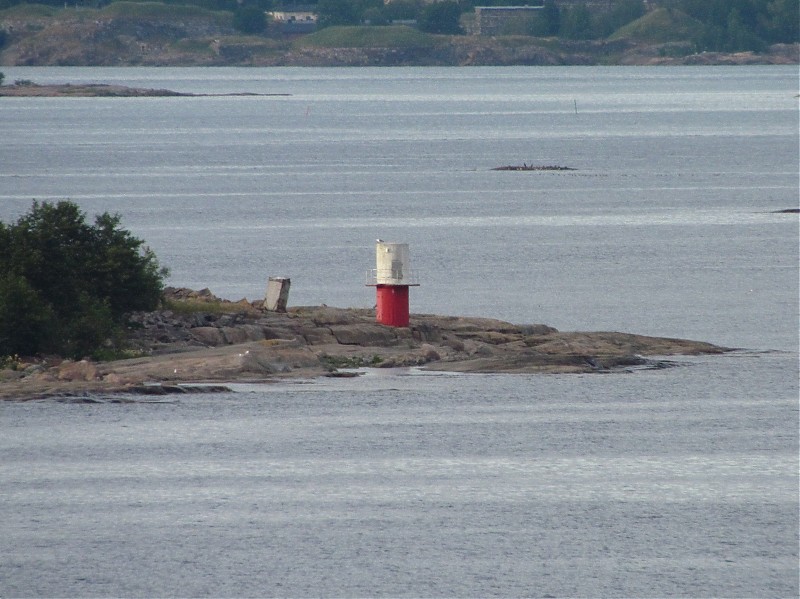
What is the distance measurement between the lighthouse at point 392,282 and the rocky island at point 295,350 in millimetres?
250

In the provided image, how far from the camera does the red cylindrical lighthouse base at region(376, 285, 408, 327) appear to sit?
21.9m

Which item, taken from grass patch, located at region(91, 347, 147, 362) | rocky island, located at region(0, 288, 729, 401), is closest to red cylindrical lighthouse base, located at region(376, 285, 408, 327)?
rocky island, located at region(0, 288, 729, 401)

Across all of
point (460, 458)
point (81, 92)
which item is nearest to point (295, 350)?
point (460, 458)

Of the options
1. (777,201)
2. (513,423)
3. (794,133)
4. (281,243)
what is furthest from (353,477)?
(794,133)

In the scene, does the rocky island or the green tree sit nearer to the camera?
the rocky island

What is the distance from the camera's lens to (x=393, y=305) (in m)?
22.0

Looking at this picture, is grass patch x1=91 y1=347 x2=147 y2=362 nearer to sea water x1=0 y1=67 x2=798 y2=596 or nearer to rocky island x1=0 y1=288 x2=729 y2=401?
rocky island x1=0 y1=288 x2=729 y2=401

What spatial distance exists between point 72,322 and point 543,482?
8275 mm

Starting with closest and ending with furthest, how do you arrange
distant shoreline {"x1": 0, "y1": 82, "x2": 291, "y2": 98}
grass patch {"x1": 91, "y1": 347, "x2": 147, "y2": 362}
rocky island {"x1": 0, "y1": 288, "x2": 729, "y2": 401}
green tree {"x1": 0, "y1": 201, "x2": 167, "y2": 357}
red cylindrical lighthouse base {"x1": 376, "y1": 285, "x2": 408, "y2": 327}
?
1. rocky island {"x1": 0, "y1": 288, "x2": 729, "y2": 401}
2. green tree {"x1": 0, "y1": 201, "x2": 167, "y2": 357}
3. grass patch {"x1": 91, "y1": 347, "x2": 147, "y2": 362}
4. red cylindrical lighthouse base {"x1": 376, "y1": 285, "x2": 408, "y2": 327}
5. distant shoreline {"x1": 0, "y1": 82, "x2": 291, "y2": 98}

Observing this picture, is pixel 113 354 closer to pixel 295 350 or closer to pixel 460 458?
pixel 295 350

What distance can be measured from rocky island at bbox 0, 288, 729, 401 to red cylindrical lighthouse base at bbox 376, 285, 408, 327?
213 mm

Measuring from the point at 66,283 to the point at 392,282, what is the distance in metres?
4.28

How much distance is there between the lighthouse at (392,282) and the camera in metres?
21.4

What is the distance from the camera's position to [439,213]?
50719 mm
